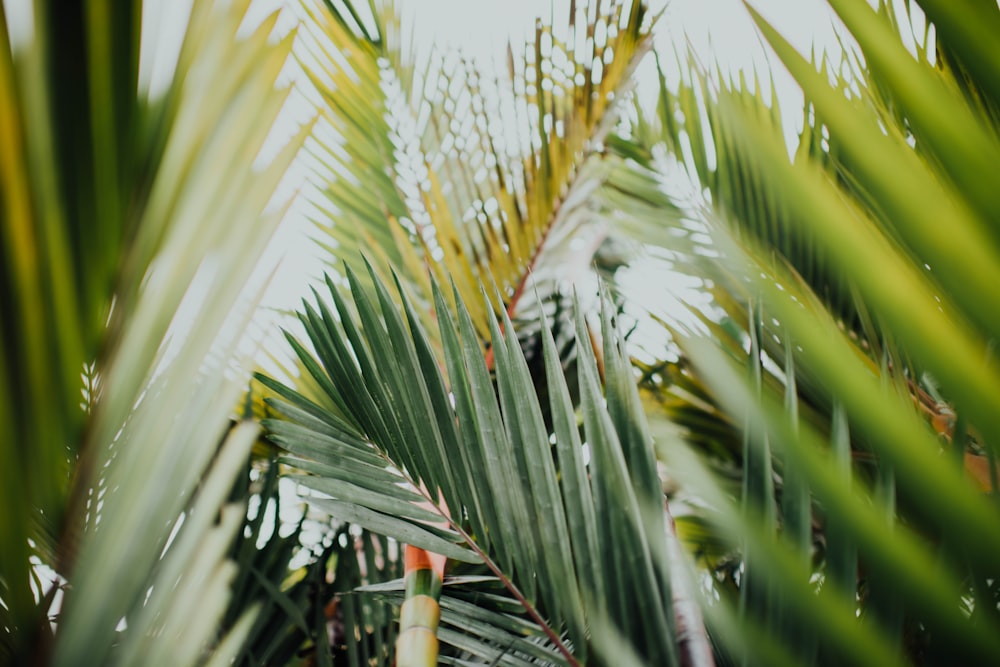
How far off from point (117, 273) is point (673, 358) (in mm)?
760

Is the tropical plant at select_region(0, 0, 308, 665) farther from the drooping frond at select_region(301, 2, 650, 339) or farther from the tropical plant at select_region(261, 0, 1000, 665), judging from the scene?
the drooping frond at select_region(301, 2, 650, 339)

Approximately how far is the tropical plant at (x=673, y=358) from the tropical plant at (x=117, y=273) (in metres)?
0.18

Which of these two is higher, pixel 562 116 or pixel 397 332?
pixel 562 116

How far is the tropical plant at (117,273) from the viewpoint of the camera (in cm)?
20

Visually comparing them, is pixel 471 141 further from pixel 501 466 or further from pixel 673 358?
pixel 501 466

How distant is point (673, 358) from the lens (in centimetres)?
88

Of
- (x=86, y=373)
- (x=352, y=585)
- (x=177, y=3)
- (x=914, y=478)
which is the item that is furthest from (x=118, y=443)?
(x=352, y=585)

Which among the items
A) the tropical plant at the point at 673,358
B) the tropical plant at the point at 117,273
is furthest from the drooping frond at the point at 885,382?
the tropical plant at the point at 117,273

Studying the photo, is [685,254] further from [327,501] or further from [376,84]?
[327,501]

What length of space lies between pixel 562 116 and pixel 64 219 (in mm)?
760

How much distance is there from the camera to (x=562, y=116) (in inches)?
34.7

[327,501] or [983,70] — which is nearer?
[983,70]

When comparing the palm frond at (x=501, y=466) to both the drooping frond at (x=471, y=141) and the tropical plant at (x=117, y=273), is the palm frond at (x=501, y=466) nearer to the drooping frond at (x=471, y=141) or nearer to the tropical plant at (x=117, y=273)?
the tropical plant at (x=117, y=273)

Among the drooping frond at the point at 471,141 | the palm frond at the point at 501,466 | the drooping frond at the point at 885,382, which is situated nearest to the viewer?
the drooping frond at the point at 885,382
